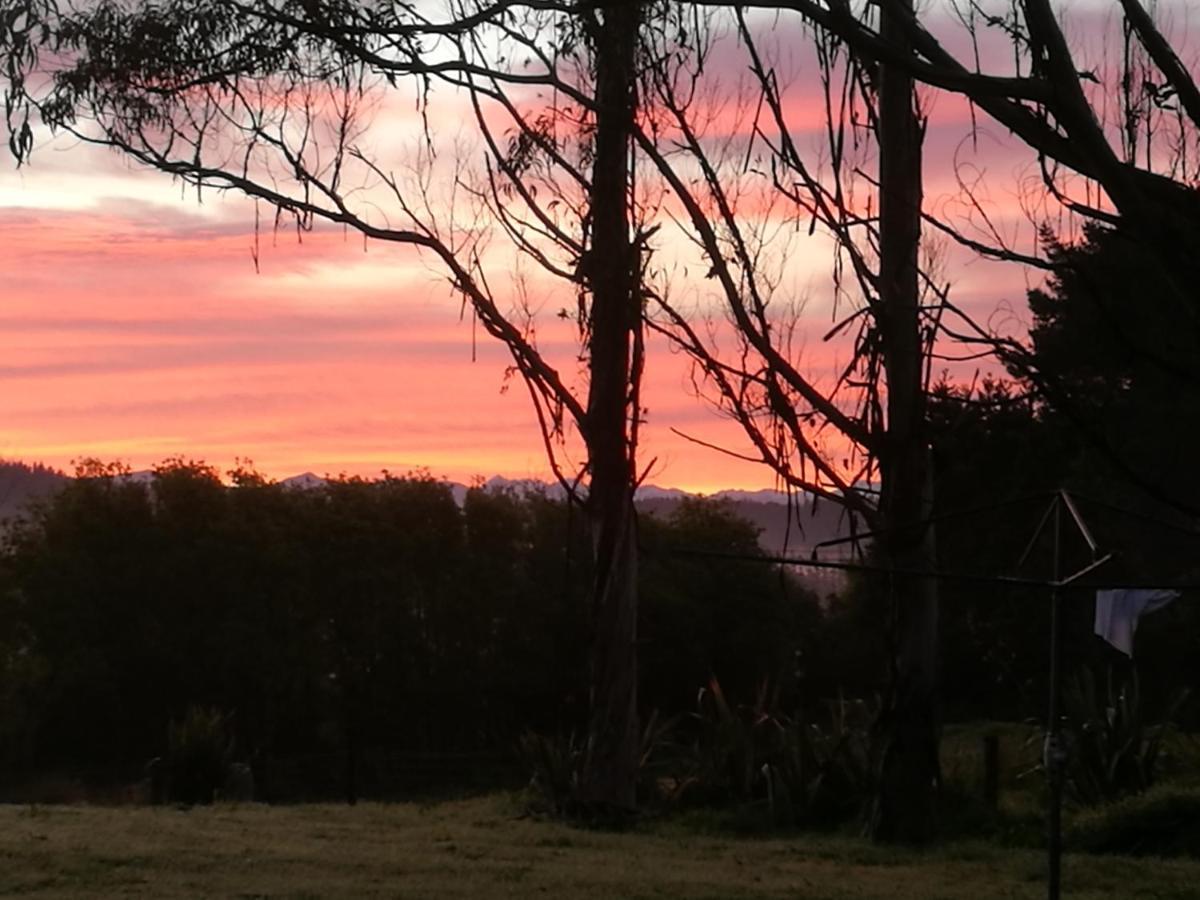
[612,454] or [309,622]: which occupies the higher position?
[612,454]

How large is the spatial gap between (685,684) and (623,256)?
65.1 feet

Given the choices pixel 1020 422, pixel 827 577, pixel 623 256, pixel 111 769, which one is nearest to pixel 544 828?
pixel 623 256

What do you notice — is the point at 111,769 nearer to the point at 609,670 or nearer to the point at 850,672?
the point at 850,672

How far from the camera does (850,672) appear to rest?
30.3 m

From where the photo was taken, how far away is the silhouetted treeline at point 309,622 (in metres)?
30.7

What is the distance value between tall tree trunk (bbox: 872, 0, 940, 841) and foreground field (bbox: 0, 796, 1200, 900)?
1.80 ft

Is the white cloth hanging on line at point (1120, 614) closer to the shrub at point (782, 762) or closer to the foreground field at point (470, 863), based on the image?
the foreground field at point (470, 863)

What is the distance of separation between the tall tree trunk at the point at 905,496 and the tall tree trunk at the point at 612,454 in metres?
2.14

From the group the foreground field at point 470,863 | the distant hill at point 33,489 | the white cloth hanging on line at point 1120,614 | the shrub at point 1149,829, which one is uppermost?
the distant hill at point 33,489

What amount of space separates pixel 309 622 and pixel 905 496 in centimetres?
2267

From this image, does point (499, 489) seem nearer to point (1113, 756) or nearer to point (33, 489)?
point (33, 489)

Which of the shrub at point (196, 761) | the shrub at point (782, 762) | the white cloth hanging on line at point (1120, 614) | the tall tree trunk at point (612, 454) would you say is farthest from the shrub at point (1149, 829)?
the shrub at point (196, 761)

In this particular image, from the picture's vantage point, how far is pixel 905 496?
36.9 feet

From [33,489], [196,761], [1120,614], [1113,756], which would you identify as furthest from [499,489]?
[1120,614]
